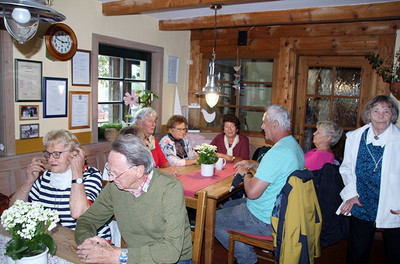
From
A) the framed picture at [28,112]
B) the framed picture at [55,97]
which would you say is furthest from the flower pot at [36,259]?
the framed picture at [55,97]

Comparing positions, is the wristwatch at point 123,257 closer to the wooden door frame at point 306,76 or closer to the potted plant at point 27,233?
the potted plant at point 27,233

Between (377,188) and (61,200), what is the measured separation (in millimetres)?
2041

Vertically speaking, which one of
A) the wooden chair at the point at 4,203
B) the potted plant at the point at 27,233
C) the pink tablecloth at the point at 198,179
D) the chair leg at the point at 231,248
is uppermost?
the potted plant at the point at 27,233

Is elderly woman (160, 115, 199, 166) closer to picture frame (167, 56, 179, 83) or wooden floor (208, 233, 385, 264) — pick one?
wooden floor (208, 233, 385, 264)

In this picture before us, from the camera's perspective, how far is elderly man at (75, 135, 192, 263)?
140 centimetres

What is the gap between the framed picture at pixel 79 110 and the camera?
338cm

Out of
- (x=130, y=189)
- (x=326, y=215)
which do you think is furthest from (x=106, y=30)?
(x=326, y=215)

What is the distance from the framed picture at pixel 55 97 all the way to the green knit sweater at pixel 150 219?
5.96ft

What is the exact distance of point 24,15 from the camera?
137cm

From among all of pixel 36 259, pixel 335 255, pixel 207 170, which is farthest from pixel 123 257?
pixel 335 255

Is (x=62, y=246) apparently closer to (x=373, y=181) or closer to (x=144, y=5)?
(x=373, y=181)

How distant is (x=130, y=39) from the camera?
13.4 ft

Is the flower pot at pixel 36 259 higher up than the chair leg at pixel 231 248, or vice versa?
the flower pot at pixel 36 259

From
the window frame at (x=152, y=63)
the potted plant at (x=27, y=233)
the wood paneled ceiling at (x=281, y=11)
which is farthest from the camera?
the window frame at (x=152, y=63)
